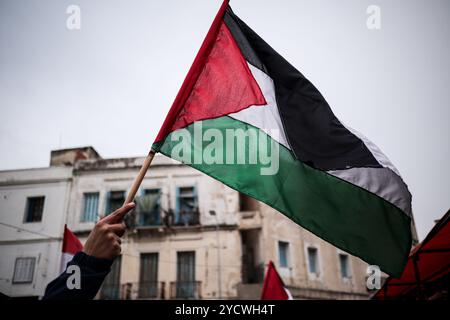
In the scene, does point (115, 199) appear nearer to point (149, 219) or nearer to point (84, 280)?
point (149, 219)

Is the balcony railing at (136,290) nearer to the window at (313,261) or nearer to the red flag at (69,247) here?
Result: the window at (313,261)

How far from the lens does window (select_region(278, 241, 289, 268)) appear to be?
68.6 feet

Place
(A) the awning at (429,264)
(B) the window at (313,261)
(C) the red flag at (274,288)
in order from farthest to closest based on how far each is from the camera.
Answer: (B) the window at (313,261) < (C) the red flag at (274,288) < (A) the awning at (429,264)

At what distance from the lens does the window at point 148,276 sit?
63.1 feet

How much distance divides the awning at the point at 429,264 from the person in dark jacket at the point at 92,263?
13.4 ft

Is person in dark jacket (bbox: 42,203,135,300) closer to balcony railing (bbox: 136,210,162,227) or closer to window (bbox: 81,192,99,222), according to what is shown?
balcony railing (bbox: 136,210,162,227)

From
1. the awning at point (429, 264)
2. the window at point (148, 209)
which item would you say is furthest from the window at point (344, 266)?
the awning at point (429, 264)

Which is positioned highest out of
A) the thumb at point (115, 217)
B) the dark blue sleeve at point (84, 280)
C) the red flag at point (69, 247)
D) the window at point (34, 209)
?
the window at point (34, 209)

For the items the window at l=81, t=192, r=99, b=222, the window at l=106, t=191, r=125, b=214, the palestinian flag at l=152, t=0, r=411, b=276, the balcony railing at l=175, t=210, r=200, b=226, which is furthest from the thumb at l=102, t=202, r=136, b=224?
the window at l=81, t=192, r=99, b=222

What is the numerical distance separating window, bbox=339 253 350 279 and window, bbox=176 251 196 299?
9.71 metres
